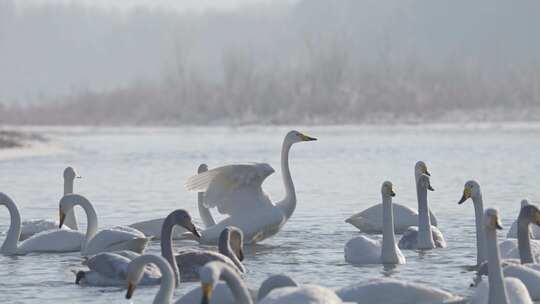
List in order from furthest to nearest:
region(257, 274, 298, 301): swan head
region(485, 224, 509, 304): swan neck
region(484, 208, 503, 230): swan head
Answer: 1. region(484, 208, 503, 230): swan head
2. region(257, 274, 298, 301): swan head
3. region(485, 224, 509, 304): swan neck

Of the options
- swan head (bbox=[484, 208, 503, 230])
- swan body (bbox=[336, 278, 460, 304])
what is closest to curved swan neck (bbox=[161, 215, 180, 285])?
swan body (bbox=[336, 278, 460, 304])

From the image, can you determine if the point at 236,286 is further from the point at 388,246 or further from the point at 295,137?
the point at 295,137

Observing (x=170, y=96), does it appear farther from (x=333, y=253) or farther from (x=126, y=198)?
(x=333, y=253)

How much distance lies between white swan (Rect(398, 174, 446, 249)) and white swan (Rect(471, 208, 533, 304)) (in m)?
4.03

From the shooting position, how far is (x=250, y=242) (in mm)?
13180

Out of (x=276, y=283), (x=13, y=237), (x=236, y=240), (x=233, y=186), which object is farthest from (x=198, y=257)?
(x=233, y=186)

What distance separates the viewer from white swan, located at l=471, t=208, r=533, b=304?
7301 mm

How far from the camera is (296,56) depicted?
125 metres

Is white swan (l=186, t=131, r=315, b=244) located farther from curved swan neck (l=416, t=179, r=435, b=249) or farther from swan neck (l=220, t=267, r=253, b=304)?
swan neck (l=220, t=267, r=253, b=304)

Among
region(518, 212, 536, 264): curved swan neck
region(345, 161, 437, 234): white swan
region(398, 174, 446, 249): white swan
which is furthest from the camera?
region(345, 161, 437, 234): white swan

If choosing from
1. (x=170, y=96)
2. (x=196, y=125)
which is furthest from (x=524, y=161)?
(x=170, y=96)

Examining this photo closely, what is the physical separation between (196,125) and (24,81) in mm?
73079

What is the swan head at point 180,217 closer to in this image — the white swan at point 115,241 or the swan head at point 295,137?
the white swan at point 115,241

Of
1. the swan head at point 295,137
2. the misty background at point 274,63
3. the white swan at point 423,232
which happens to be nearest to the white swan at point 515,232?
the white swan at point 423,232
